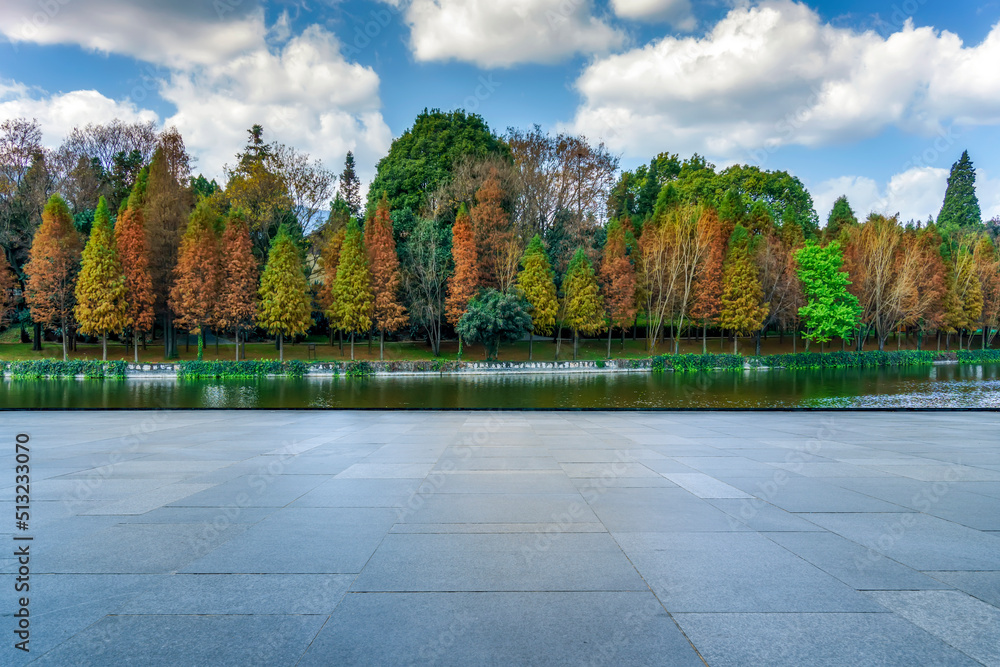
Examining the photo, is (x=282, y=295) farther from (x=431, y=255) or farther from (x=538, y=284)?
(x=538, y=284)

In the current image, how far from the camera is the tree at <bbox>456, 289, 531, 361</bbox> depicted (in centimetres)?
3691

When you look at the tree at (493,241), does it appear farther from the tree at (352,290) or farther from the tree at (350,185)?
the tree at (350,185)

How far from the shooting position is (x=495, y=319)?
3675cm

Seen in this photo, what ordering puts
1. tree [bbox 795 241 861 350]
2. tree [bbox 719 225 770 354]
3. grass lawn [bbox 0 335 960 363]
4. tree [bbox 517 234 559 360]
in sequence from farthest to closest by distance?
tree [bbox 795 241 861 350]
tree [bbox 719 225 770 354]
tree [bbox 517 234 559 360]
grass lawn [bbox 0 335 960 363]

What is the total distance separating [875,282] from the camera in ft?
162

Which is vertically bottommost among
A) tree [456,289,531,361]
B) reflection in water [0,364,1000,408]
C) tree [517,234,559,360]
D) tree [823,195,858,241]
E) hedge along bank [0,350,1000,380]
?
reflection in water [0,364,1000,408]

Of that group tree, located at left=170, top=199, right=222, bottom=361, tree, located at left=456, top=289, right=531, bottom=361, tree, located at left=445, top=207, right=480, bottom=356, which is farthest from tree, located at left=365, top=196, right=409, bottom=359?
tree, located at left=170, top=199, right=222, bottom=361

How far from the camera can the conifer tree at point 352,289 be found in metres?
39.5

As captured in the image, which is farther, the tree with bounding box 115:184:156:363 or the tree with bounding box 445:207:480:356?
the tree with bounding box 445:207:480:356

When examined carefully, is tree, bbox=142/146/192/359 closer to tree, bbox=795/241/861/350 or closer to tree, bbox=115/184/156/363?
tree, bbox=115/184/156/363

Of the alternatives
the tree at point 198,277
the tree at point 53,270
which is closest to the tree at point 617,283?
the tree at point 198,277

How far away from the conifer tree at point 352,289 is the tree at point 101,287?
13621 mm

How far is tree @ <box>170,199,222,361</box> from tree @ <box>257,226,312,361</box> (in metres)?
3.23

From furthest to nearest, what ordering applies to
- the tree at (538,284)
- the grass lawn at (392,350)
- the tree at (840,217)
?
the tree at (840,217) < the tree at (538,284) < the grass lawn at (392,350)
